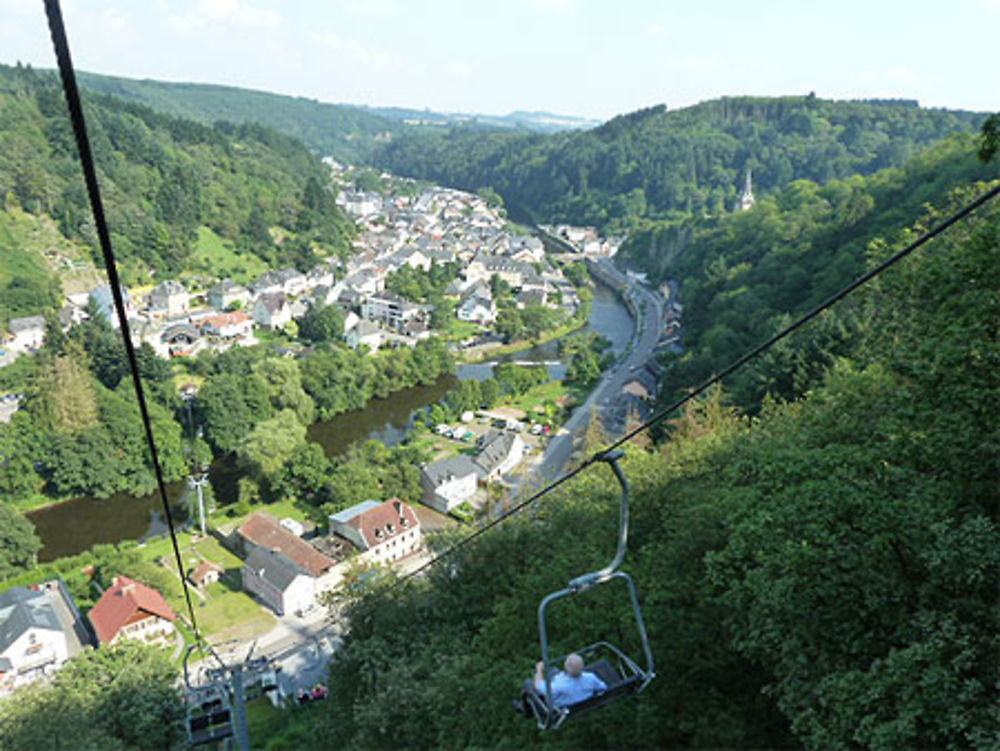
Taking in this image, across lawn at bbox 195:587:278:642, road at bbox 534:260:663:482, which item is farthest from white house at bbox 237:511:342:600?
road at bbox 534:260:663:482

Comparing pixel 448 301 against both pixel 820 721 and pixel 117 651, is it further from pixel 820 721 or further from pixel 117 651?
pixel 820 721

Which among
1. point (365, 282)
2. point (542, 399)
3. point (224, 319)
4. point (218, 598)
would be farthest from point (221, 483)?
point (365, 282)

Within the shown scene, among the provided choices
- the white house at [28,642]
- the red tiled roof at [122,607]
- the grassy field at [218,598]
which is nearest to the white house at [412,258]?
the grassy field at [218,598]

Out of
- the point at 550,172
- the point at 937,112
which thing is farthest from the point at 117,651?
the point at 937,112

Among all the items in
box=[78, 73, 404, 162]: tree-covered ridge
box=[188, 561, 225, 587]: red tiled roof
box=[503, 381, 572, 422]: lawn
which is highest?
box=[78, 73, 404, 162]: tree-covered ridge

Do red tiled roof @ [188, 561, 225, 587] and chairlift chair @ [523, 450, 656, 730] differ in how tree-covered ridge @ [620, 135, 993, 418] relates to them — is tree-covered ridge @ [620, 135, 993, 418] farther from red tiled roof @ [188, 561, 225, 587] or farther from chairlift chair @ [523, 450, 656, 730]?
red tiled roof @ [188, 561, 225, 587]

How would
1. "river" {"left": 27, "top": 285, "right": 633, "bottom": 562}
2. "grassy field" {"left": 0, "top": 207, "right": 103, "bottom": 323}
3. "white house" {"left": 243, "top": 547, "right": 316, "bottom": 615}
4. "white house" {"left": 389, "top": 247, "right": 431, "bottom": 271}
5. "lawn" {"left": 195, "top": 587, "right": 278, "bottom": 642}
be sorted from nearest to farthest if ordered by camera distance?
"lawn" {"left": 195, "top": 587, "right": 278, "bottom": 642} → "white house" {"left": 243, "top": 547, "right": 316, "bottom": 615} → "river" {"left": 27, "top": 285, "right": 633, "bottom": 562} → "grassy field" {"left": 0, "top": 207, "right": 103, "bottom": 323} → "white house" {"left": 389, "top": 247, "right": 431, "bottom": 271}
